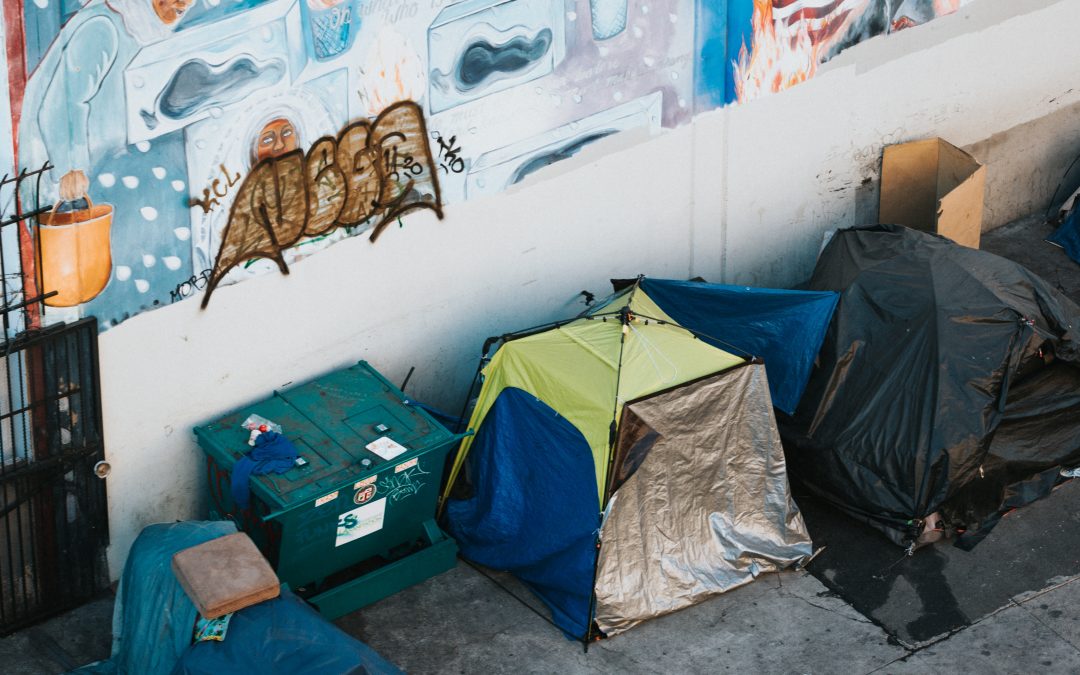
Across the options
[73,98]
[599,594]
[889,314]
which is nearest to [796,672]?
[599,594]

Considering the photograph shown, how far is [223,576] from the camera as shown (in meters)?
6.34

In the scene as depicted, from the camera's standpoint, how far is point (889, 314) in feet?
27.5

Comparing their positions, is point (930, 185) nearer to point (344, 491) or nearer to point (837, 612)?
point (837, 612)

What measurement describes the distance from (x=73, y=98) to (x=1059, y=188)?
27.8 feet

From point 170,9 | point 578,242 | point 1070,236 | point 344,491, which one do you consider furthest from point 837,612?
point 1070,236

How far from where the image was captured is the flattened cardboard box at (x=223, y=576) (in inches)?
245

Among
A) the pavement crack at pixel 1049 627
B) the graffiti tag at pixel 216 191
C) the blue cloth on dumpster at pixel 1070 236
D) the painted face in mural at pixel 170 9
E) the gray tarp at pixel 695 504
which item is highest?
the painted face in mural at pixel 170 9

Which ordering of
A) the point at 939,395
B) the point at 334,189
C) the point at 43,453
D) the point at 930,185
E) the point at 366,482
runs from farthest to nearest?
the point at 930,185
the point at 939,395
the point at 334,189
the point at 366,482
the point at 43,453

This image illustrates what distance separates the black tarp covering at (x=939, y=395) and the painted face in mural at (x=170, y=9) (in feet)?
14.1

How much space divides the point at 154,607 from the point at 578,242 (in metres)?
3.82

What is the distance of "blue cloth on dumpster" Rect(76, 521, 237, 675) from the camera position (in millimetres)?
6367

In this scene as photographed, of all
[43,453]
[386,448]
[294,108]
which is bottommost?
[386,448]

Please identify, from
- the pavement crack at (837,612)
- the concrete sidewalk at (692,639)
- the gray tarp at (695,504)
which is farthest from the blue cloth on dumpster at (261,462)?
the pavement crack at (837,612)

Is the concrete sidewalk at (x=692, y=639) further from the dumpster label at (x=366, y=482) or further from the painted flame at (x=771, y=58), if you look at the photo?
the painted flame at (x=771, y=58)
